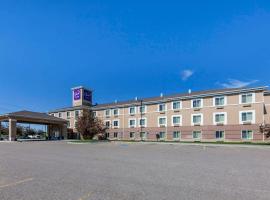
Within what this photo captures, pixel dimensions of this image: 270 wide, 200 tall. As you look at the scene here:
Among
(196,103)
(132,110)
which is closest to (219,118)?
(196,103)

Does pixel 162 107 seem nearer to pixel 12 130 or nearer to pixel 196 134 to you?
pixel 196 134

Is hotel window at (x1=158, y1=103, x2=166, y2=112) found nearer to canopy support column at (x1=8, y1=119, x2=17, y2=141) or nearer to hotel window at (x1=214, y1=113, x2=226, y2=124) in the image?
hotel window at (x1=214, y1=113, x2=226, y2=124)

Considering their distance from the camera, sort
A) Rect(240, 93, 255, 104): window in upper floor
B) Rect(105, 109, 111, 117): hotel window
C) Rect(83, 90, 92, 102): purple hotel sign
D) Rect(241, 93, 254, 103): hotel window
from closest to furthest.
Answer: Rect(240, 93, 255, 104): window in upper floor < Rect(241, 93, 254, 103): hotel window < Rect(105, 109, 111, 117): hotel window < Rect(83, 90, 92, 102): purple hotel sign

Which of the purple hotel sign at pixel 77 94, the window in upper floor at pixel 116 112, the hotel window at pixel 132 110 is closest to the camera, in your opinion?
the hotel window at pixel 132 110

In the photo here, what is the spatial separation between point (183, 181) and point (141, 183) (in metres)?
1.41

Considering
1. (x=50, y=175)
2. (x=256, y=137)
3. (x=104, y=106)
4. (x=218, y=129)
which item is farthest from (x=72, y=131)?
(x=50, y=175)

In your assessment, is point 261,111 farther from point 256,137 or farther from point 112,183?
point 112,183

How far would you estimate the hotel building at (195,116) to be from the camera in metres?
36.8

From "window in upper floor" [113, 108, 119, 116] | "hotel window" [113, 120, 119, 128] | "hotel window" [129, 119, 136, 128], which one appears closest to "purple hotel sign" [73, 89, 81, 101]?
Result: "window in upper floor" [113, 108, 119, 116]

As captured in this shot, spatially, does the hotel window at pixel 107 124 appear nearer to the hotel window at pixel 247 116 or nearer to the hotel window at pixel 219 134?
the hotel window at pixel 219 134

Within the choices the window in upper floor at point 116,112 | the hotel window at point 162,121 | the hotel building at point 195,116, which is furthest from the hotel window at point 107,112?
the hotel window at point 162,121

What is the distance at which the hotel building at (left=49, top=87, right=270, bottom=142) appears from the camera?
36.8 meters

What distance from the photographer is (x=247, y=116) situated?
37.2 metres

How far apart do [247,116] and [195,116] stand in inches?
338
